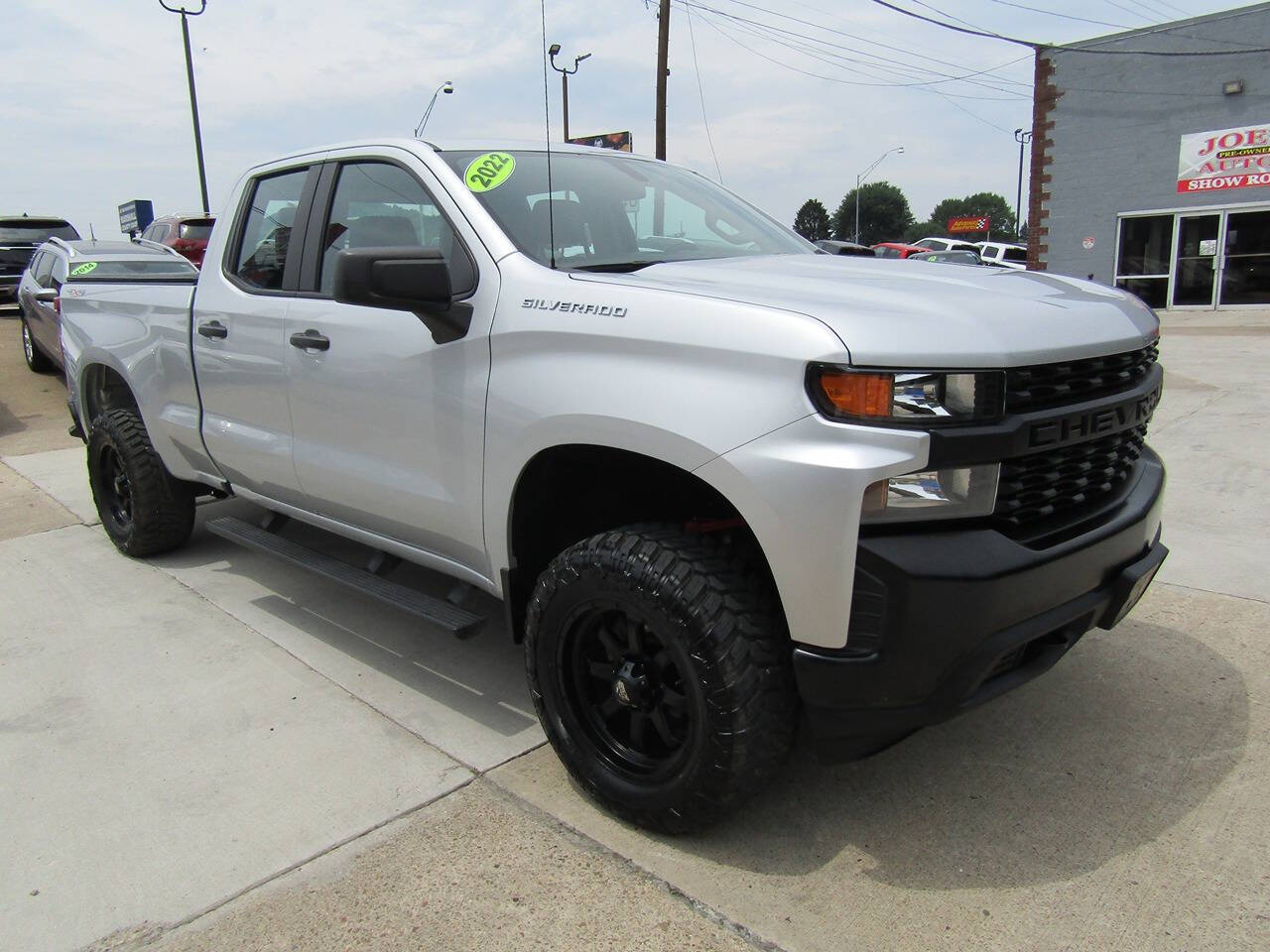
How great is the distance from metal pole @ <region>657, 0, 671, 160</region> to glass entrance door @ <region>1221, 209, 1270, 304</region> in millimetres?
11615

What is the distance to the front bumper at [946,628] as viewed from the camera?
2.03 meters

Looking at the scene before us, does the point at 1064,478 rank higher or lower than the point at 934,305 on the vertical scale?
lower

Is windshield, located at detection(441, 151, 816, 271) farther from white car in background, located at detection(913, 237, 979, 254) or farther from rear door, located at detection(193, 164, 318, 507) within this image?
white car in background, located at detection(913, 237, 979, 254)

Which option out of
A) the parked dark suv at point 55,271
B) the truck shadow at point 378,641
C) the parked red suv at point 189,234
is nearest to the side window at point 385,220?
the truck shadow at point 378,641

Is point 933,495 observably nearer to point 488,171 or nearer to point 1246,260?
point 488,171

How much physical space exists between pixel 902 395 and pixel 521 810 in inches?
61.7

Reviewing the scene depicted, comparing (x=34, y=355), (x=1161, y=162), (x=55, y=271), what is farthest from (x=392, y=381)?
(x=1161, y=162)

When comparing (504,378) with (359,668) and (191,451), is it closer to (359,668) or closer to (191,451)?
(359,668)

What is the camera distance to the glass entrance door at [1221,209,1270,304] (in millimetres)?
19219

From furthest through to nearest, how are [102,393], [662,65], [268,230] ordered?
1. [662,65]
2. [102,393]
3. [268,230]

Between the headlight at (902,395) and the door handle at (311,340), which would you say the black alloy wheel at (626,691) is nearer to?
the headlight at (902,395)

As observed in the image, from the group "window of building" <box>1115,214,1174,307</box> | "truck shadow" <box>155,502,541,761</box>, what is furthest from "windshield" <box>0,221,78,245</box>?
"window of building" <box>1115,214,1174,307</box>

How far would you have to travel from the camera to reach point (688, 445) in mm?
2230

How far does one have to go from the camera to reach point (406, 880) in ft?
7.91
